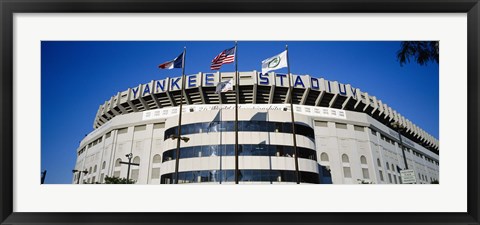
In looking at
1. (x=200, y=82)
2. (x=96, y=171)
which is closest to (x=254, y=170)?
(x=200, y=82)

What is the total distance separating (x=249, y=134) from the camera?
34.8 meters

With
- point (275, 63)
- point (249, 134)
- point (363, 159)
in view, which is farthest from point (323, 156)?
point (275, 63)

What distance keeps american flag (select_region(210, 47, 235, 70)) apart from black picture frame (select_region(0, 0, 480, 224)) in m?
10.4

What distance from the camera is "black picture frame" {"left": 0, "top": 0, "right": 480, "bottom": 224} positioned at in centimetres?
→ 648

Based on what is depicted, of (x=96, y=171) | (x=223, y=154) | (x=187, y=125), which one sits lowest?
(x=96, y=171)

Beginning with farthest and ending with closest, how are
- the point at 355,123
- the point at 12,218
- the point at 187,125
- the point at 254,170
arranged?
the point at 355,123 < the point at 187,125 < the point at 254,170 < the point at 12,218

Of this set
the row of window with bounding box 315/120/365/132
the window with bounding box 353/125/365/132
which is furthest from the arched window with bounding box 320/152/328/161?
the window with bounding box 353/125/365/132

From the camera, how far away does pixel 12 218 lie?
6.44m

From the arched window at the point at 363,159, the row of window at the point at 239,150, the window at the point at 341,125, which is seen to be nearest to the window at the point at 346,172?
the arched window at the point at 363,159

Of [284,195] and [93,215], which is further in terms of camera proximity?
[284,195]

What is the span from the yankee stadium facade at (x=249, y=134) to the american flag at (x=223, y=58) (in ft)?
52.5
